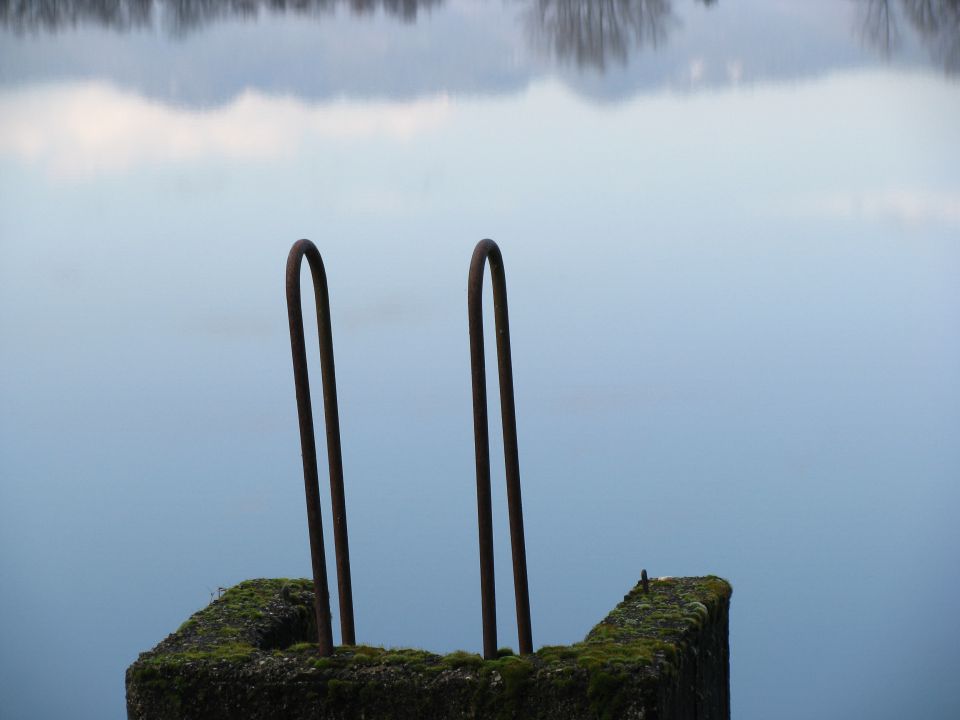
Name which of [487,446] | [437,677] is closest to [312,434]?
[487,446]

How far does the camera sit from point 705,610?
7.39 ft

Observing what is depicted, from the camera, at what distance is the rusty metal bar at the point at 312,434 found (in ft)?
6.77

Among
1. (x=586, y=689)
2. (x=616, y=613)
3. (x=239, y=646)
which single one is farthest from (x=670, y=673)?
(x=239, y=646)

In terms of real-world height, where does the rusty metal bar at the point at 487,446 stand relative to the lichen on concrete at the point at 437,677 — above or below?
above

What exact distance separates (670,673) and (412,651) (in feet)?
1.34

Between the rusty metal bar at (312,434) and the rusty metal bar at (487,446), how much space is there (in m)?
0.24

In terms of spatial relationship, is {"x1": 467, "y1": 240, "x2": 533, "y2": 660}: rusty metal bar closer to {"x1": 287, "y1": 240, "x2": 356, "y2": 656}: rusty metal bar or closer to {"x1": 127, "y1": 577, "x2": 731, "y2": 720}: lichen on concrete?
{"x1": 127, "y1": 577, "x2": 731, "y2": 720}: lichen on concrete

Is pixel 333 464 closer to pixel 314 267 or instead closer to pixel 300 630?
pixel 314 267

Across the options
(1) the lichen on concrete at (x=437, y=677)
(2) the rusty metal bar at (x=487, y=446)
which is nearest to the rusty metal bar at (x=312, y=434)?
(1) the lichen on concrete at (x=437, y=677)

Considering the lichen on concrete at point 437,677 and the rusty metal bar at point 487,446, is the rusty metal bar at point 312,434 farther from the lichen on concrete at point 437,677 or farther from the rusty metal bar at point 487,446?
the rusty metal bar at point 487,446

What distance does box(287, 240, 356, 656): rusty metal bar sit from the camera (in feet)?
6.77

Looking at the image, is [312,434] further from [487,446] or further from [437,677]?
[437,677]

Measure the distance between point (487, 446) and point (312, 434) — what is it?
0.93 feet

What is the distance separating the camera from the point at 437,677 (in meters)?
1.99
